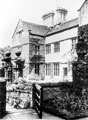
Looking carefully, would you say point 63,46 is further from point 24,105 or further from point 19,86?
point 24,105

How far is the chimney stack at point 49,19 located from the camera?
95.3ft

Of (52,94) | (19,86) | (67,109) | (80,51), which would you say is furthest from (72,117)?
(80,51)

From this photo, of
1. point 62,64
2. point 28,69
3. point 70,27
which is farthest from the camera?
point 28,69

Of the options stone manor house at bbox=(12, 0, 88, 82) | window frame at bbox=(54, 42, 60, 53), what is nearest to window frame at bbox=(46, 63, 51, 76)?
stone manor house at bbox=(12, 0, 88, 82)

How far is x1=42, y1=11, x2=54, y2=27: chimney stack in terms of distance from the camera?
1144 inches

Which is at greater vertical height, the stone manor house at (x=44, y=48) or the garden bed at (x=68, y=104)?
the stone manor house at (x=44, y=48)

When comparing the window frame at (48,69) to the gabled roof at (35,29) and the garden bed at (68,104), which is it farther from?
the garden bed at (68,104)

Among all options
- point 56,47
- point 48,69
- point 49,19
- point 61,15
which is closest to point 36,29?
point 49,19

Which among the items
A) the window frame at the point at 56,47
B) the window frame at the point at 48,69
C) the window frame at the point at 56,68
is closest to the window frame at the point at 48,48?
the window frame at the point at 56,47

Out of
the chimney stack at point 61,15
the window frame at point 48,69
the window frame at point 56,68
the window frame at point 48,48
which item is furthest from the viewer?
the chimney stack at point 61,15

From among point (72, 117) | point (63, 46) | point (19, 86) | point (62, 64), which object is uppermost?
point (63, 46)

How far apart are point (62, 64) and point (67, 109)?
1575 centimetres

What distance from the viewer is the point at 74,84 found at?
22.7 feet

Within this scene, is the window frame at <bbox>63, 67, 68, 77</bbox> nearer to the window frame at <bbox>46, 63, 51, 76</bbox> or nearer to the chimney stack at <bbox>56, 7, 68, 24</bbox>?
the window frame at <bbox>46, 63, 51, 76</bbox>
